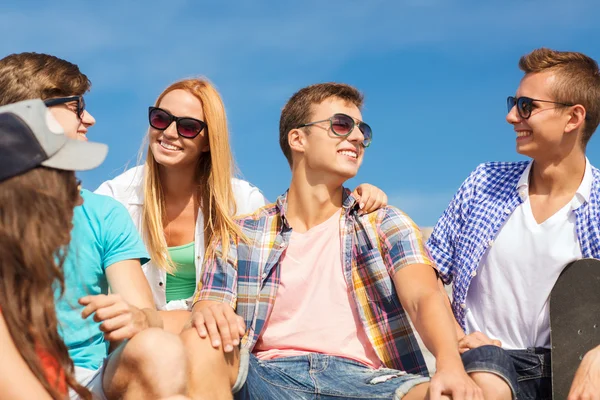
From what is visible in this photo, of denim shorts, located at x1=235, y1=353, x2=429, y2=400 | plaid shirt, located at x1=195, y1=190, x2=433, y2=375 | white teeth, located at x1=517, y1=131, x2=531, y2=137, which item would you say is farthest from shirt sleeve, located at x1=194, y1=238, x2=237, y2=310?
white teeth, located at x1=517, y1=131, x2=531, y2=137

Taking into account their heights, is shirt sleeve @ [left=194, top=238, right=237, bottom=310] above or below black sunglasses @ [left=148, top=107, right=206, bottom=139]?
below

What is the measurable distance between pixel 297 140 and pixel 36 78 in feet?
5.65

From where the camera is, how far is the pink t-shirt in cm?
449

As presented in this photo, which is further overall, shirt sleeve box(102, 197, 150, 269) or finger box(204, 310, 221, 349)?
shirt sleeve box(102, 197, 150, 269)

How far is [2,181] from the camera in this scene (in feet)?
8.96

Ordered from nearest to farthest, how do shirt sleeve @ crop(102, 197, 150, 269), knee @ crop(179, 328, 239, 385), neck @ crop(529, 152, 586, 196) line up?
knee @ crop(179, 328, 239, 385)
shirt sleeve @ crop(102, 197, 150, 269)
neck @ crop(529, 152, 586, 196)

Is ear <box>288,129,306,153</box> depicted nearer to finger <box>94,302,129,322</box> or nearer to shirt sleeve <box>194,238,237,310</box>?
shirt sleeve <box>194,238,237,310</box>

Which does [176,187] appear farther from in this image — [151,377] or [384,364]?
[151,377]

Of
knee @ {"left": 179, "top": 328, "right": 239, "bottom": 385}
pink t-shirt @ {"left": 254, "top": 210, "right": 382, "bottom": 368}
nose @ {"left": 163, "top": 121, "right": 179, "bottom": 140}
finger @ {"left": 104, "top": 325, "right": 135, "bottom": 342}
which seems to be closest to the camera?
finger @ {"left": 104, "top": 325, "right": 135, "bottom": 342}

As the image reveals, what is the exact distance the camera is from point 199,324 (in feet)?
12.6

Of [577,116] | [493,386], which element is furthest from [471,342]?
[577,116]

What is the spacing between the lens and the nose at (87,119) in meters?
4.62

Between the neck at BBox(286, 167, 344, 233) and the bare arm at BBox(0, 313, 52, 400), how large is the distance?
242 cm

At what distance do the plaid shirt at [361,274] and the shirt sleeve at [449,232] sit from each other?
605 millimetres
